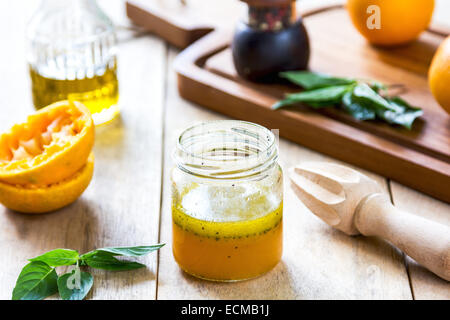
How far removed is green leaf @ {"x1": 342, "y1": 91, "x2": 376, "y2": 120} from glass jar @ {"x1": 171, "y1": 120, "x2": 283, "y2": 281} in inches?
13.9

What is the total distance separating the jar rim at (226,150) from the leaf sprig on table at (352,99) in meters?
0.33

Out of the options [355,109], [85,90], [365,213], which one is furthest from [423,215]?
[85,90]

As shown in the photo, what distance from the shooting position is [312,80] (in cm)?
144

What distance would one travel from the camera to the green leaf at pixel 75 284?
3.20 ft

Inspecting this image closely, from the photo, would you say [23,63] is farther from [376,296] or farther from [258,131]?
[376,296]

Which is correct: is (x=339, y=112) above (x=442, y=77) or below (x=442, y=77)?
below

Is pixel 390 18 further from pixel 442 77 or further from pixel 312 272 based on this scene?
pixel 312 272

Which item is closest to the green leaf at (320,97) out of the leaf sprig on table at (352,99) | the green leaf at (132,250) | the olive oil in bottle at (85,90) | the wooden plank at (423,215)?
the leaf sprig on table at (352,99)

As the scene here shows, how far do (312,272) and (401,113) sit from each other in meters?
0.44

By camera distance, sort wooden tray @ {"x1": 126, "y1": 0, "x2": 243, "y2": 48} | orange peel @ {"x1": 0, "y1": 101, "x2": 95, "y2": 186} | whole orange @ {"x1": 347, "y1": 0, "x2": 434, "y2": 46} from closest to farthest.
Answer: orange peel @ {"x1": 0, "y1": 101, "x2": 95, "y2": 186}
whole orange @ {"x1": 347, "y1": 0, "x2": 434, "y2": 46}
wooden tray @ {"x1": 126, "y1": 0, "x2": 243, "y2": 48}

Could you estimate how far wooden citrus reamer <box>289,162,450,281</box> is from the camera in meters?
0.99

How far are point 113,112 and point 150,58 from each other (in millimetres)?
298

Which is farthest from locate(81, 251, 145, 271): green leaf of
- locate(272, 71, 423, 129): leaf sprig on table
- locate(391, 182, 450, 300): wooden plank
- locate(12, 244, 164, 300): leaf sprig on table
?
locate(272, 71, 423, 129): leaf sprig on table

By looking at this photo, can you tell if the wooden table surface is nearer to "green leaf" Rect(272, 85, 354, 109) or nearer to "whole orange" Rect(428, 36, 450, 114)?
"green leaf" Rect(272, 85, 354, 109)
